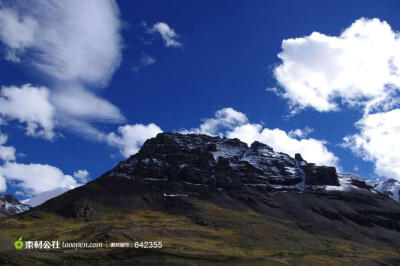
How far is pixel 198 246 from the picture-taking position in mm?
145500

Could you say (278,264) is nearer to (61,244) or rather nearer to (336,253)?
(336,253)

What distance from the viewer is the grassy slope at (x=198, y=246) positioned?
115 metres

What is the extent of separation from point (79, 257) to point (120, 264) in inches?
566

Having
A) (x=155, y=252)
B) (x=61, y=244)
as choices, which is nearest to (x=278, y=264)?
(x=155, y=252)

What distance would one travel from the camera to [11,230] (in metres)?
184

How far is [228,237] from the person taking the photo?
566ft

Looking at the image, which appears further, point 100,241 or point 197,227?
point 197,227

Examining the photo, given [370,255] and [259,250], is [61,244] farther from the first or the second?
[370,255]

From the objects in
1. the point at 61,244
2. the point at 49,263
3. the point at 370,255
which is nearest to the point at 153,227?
the point at 61,244

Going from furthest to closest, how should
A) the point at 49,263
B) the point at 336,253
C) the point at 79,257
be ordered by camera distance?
1. the point at 336,253
2. the point at 79,257
3. the point at 49,263

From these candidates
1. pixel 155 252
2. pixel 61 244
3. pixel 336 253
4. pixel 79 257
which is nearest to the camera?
pixel 79 257

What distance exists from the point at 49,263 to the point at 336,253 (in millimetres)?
116044

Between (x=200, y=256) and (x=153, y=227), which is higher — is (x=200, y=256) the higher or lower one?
the lower one

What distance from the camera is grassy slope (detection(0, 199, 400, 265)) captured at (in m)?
115
